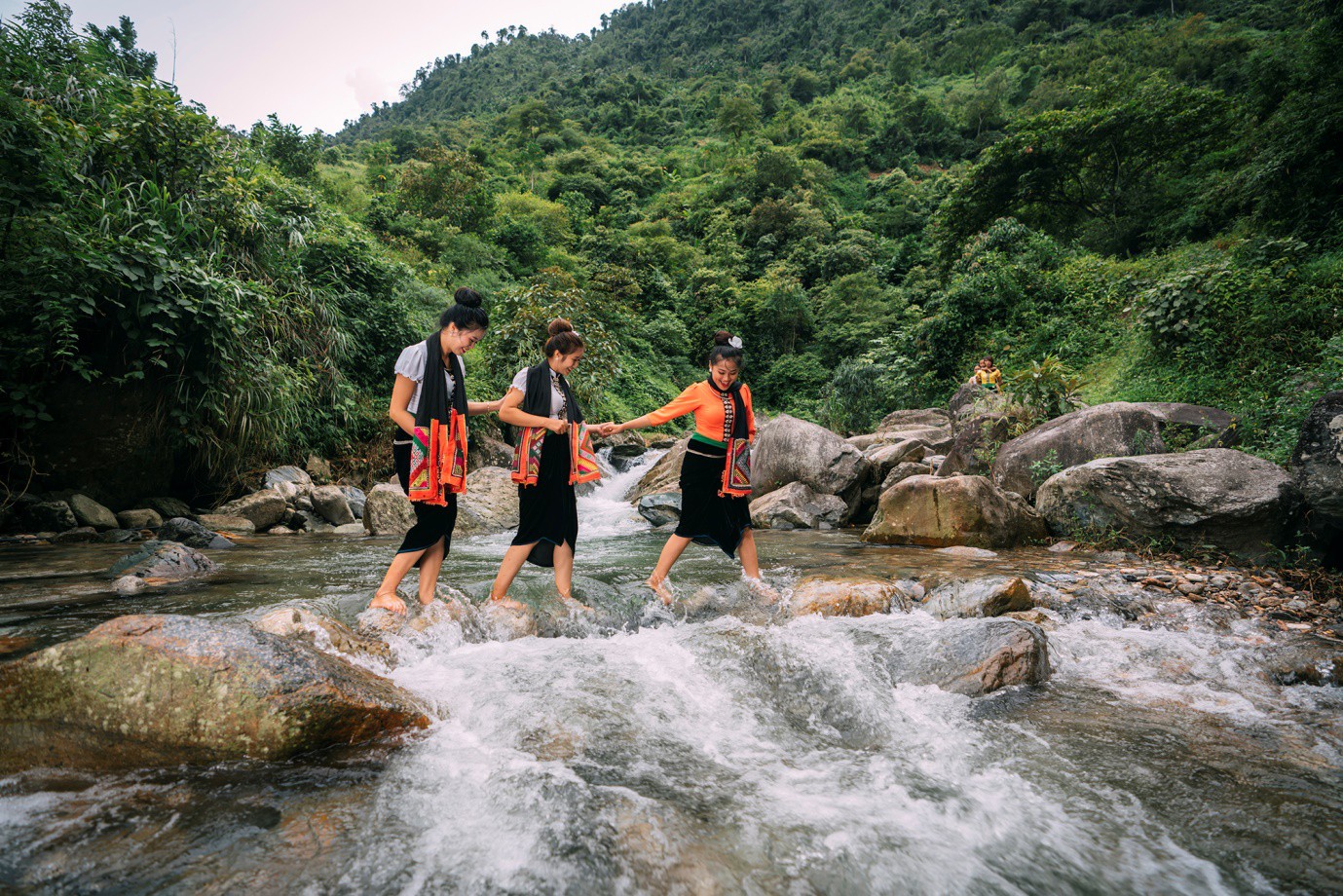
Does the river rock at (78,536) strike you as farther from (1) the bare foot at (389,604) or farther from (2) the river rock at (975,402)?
(2) the river rock at (975,402)

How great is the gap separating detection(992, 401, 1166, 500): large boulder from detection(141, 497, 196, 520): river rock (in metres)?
10.8

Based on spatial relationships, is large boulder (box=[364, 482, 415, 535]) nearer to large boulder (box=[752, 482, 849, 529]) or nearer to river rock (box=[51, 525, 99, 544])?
river rock (box=[51, 525, 99, 544])

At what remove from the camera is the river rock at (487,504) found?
951 cm

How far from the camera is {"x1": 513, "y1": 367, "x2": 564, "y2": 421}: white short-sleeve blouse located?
162 inches

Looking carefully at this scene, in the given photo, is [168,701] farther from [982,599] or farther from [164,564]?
[982,599]

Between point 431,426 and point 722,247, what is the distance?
3857 cm

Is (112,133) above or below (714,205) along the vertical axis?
below

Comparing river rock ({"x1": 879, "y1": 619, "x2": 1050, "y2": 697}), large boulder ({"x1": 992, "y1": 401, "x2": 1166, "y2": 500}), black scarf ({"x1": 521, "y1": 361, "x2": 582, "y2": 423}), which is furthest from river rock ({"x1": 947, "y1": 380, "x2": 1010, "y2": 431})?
black scarf ({"x1": 521, "y1": 361, "x2": 582, "y2": 423})

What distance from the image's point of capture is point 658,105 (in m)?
70.9

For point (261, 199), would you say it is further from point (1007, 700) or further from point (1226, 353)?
point (1226, 353)

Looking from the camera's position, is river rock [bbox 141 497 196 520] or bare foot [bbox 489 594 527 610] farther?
river rock [bbox 141 497 196 520]

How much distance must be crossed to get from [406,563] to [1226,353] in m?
11.2

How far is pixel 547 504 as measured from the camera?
4.24 meters

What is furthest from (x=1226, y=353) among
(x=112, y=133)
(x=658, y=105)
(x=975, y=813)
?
(x=658, y=105)
